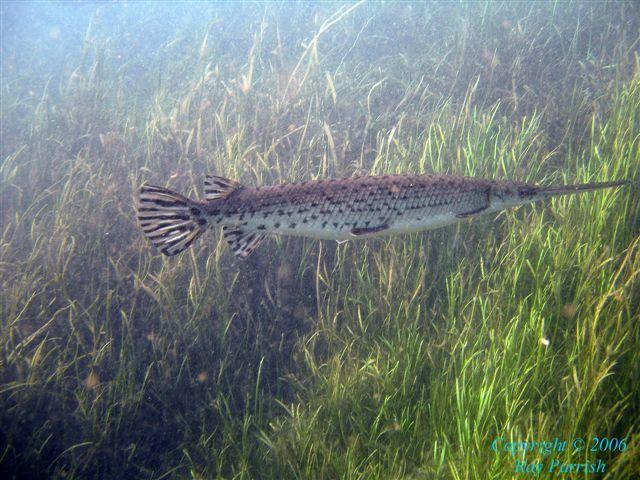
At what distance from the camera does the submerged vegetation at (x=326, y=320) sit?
3.03m

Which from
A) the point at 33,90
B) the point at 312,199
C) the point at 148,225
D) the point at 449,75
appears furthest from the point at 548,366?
the point at 33,90

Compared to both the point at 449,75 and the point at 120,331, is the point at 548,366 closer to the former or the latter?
the point at 120,331

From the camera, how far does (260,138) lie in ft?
21.6

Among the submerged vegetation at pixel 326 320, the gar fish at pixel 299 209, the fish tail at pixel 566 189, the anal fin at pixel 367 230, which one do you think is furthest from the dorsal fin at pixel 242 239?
the fish tail at pixel 566 189

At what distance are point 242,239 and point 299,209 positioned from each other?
53cm

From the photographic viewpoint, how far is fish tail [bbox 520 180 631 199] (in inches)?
121

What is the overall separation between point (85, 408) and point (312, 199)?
3053 mm

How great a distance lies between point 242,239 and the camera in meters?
3.17

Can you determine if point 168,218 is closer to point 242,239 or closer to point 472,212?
point 242,239

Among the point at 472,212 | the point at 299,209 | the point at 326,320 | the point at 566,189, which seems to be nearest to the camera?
the point at 299,209

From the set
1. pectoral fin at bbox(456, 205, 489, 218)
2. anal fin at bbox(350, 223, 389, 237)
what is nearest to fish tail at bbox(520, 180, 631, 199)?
pectoral fin at bbox(456, 205, 489, 218)

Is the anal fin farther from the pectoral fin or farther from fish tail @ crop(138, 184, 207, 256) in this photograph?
fish tail @ crop(138, 184, 207, 256)

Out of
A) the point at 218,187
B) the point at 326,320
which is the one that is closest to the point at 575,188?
the point at 326,320

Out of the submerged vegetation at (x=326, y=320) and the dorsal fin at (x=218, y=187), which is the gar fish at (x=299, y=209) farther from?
the submerged vegetation at (x=326, y=320)
